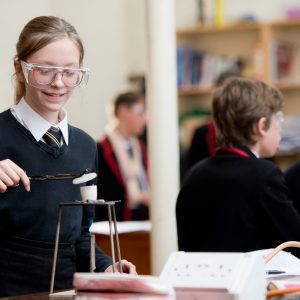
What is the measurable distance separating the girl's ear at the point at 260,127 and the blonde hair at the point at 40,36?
3.77ft

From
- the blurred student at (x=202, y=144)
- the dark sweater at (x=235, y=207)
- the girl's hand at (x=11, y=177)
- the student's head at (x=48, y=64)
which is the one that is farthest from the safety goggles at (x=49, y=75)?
the blurred student at (x=202, y=144)

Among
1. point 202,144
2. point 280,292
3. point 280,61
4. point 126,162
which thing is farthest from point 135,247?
point 280,61

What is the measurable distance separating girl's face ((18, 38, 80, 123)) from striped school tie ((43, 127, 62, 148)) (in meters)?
0.07

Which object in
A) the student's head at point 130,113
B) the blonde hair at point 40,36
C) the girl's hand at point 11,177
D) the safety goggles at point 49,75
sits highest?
the blonde hair at point 40,36

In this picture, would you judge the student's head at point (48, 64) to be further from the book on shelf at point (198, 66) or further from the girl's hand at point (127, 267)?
the book on shelf at point (198, 66)

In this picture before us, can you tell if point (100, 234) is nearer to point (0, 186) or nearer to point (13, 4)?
point (13, 4)

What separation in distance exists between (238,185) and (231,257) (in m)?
1.39

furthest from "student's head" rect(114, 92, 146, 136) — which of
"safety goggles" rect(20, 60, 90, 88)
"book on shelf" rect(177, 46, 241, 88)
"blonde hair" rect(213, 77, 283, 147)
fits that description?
"safety goggles" rect(20, 60, 90, 88)

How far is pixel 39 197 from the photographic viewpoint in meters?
2.39

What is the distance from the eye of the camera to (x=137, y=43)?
874 centimetres

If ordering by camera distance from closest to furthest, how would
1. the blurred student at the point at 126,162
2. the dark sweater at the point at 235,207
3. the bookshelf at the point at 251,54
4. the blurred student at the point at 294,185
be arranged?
1. the dark sweater at the point at 235,207
2. the blurred student at the point at 294,185
3. the blurred student at the point at 126,162
4. the bookshelf at the point at 251,54

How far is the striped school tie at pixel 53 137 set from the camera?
2457 mm

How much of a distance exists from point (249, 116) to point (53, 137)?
1202mm

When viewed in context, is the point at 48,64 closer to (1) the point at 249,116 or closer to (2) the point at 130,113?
(1) the point at 249,116
